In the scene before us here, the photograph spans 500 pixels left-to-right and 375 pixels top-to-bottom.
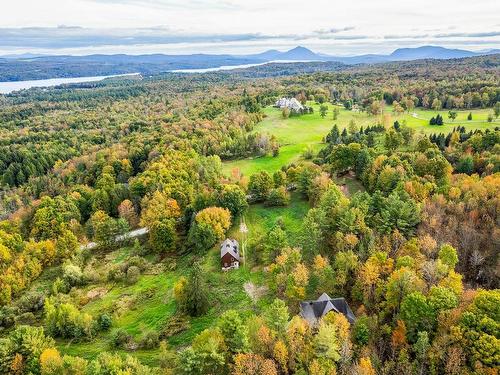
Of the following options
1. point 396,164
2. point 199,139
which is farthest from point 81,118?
point 396,164

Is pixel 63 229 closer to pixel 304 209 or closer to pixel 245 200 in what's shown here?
pixel 245 200

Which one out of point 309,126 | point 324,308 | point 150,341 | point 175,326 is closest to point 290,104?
point 309,126

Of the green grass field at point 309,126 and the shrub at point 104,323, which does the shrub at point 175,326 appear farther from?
the green grass field at point 309,126

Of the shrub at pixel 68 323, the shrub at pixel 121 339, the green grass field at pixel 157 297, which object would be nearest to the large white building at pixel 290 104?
the green grass field at pixel 157 297

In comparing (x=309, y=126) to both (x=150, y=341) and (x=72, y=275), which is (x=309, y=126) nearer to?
(x=72, y=275)

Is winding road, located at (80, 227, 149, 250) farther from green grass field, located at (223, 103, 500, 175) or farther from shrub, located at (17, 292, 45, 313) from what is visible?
green grass field, located at (223, 103, 500, 175)

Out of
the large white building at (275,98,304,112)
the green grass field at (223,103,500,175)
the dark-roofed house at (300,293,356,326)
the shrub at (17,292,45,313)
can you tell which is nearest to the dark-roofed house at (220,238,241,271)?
the dark-roofed house at (300,293,356,326)

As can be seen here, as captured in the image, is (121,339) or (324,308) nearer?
(324,308)
